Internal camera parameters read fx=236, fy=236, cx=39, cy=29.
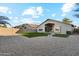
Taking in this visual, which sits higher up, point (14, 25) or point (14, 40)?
point (14, 25)

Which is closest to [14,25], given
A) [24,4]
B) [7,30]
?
[7,30]

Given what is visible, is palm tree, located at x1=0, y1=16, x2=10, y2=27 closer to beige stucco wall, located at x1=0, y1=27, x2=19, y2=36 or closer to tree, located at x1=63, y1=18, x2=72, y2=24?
beige stucco wall, located at x1=0, y1=27, x2=19, y2=36

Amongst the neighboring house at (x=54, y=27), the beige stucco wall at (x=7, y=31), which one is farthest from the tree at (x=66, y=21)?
the beige stucco wall at (x=7, y=31)

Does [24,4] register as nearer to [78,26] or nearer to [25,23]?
[25,23]

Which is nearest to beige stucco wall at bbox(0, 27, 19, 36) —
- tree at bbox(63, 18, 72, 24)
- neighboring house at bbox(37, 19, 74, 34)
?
neighboring house at bbox(37, 19, 74, 34)

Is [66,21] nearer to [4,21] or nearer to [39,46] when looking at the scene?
[39,46]

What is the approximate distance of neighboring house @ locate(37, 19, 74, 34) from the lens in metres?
1.80

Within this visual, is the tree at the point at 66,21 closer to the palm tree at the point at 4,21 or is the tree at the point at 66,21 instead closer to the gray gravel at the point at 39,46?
the gray gravel at the point at 39,46

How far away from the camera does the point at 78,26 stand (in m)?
1.79

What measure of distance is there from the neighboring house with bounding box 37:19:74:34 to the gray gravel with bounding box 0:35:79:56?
6 centimetres

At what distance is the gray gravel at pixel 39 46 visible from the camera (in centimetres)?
179

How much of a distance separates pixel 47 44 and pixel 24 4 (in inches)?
13.9

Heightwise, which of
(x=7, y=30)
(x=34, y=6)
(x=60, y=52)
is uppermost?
(x=34, y=6)

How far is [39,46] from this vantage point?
180 centimetres
